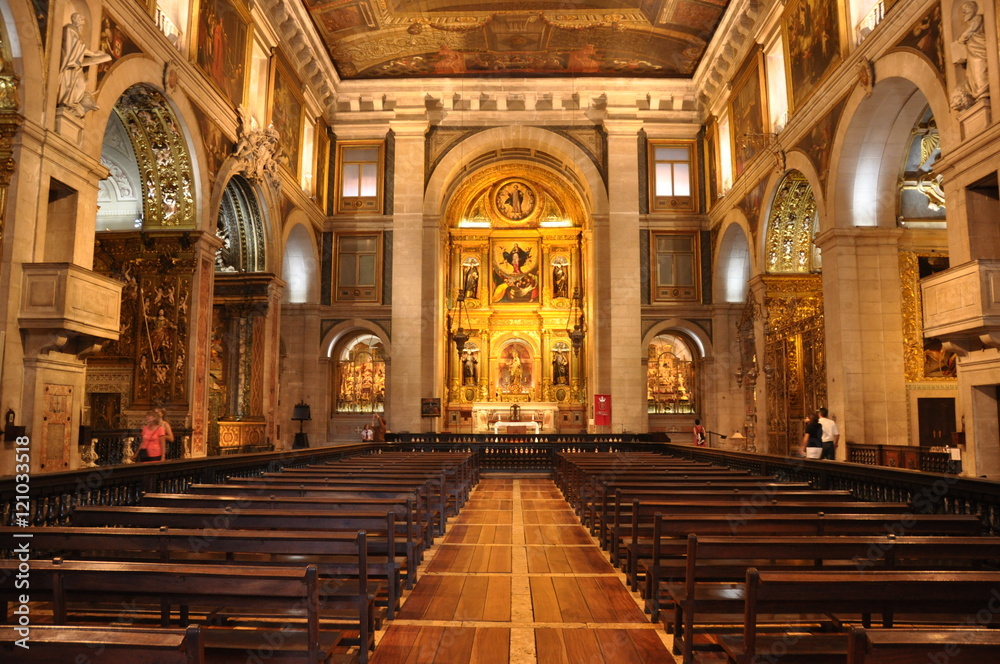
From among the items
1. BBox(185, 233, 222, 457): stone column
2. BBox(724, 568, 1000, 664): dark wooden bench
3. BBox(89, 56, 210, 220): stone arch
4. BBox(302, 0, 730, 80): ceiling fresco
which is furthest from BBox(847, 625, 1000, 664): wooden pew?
BBox(302, 0, 730, 80): ceiling fresco

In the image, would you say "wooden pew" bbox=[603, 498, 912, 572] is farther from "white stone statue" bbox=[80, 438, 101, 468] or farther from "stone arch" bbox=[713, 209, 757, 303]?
"stone arch" bbox=[713, 209, 757, 303]

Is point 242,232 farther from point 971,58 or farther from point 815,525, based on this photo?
point 815,525

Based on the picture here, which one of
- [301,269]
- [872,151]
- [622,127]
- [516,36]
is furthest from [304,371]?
[872,151]

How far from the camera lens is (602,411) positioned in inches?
925

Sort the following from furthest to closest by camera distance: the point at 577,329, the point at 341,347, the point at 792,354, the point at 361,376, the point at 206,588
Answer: the point at 577,329 < the point at 361,376 < the point at 341,347 < the point at 792,354 < the point at 206,588

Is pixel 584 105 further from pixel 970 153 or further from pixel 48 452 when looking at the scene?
pixel 48 452

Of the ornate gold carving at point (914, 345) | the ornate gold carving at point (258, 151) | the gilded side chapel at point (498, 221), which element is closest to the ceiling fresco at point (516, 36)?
the gilded side chapel at point (498, 221)

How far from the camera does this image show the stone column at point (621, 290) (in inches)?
940

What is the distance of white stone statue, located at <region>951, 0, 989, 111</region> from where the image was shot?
9859 millimetres

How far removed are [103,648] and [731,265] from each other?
23.6m

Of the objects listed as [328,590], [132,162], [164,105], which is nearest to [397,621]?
[328,590]

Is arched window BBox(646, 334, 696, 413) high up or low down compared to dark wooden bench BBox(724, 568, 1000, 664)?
up

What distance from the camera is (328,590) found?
13.9ft

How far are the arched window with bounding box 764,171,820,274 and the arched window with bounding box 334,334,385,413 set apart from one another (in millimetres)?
13250
